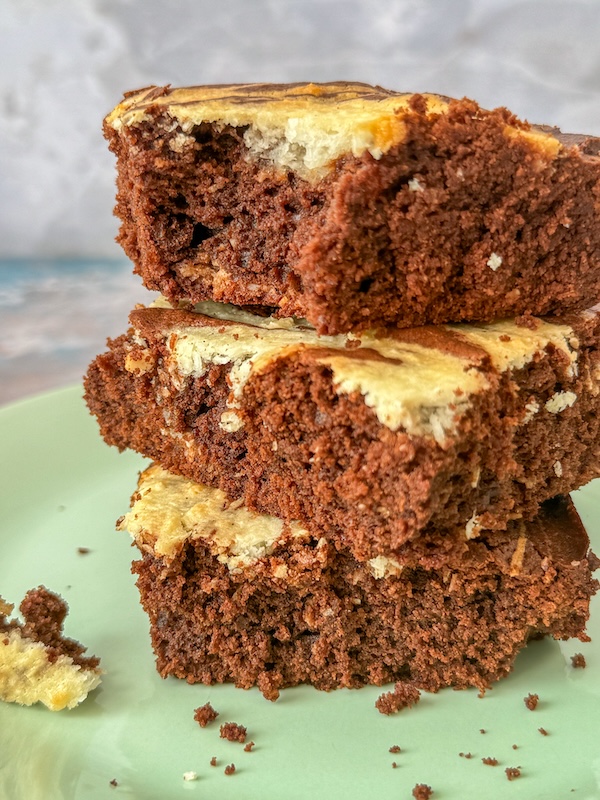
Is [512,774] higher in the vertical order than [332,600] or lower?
lower

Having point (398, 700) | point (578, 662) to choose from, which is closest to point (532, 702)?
point (578, 662)

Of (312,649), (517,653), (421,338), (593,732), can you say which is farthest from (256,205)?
(593,732)

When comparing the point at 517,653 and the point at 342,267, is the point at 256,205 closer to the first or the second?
the point at 342,267

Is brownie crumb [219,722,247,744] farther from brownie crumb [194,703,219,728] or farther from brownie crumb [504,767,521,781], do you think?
brownie crumb [504,767,521,781]

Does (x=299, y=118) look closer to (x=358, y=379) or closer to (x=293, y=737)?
(x=358, y=379)

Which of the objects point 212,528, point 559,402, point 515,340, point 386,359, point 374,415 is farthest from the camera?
point 212,528

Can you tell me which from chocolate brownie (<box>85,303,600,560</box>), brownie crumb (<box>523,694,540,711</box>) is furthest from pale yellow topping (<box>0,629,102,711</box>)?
brownie crumb (<box>523,694,540,711</box>)
